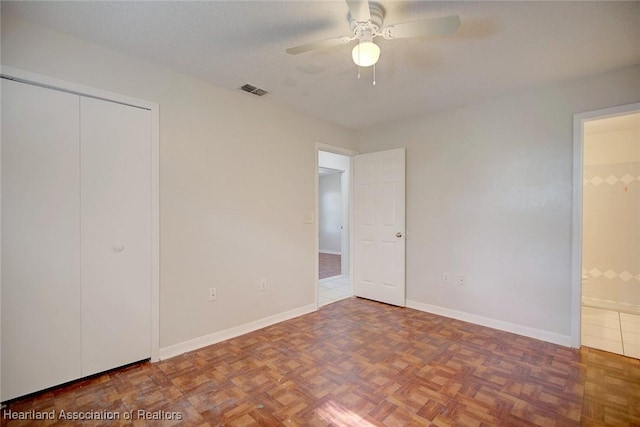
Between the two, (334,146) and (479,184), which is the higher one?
(334,146)

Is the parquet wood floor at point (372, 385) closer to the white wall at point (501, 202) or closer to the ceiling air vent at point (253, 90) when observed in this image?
the white wall at point (501, 202)

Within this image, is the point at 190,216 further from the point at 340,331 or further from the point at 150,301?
the point at 340,331

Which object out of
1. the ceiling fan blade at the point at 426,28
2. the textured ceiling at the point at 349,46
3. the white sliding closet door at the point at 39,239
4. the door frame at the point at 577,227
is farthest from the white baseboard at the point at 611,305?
the white sliding closet door at the point at 39,239

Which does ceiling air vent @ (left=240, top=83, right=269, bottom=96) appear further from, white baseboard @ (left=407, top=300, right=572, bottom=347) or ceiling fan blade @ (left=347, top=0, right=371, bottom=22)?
white baseboard @ (left=407, top=300, right=572, bottom=347)

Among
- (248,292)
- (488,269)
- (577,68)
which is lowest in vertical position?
(248,292)

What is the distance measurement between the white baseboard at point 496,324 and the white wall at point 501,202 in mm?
11

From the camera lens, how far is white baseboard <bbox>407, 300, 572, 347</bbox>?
9.00 ft

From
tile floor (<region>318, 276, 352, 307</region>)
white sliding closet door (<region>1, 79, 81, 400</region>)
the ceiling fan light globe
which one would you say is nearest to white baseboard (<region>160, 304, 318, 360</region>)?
tile floor (<region>318, 276, 352, 307</region>)

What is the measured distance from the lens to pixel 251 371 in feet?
7.43

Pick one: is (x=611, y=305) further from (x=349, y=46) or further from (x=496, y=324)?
(x=349, y=46)

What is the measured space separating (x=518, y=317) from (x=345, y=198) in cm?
369

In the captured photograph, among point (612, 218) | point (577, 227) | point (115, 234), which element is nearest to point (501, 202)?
point (577, 227)

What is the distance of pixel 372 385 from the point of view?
2072 mm

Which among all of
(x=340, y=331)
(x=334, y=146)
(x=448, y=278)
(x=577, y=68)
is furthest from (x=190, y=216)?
(x=577, y=68)
